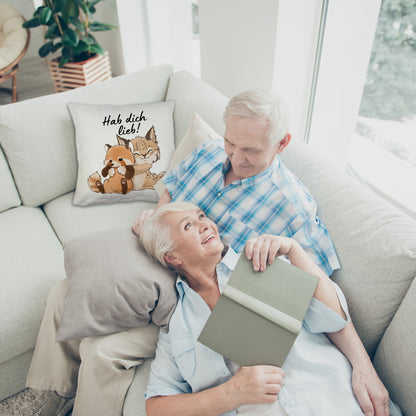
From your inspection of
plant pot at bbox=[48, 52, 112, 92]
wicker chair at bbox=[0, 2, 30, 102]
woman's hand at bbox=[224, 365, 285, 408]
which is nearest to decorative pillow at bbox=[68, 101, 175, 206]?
woman's hand at bbox=[224, 365, 285, 408]

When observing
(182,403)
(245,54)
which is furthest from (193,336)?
(245,54)

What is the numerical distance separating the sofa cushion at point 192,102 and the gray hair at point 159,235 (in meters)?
0.65

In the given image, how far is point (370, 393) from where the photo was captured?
0.85m

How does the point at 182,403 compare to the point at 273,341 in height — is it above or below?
below

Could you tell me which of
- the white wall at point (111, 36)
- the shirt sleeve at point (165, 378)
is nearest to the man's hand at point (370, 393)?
the shirt sleeve at point (165, 378)

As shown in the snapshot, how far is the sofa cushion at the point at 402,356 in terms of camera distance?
0.85 meters

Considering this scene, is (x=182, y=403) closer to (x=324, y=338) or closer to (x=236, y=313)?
(x=236, y=313)

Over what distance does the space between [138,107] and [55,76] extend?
1.80 metres

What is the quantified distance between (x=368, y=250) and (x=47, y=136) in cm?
145

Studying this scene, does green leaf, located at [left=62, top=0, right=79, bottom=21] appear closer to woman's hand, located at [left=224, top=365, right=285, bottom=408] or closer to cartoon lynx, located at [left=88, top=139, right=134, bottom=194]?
cartoon lynx, located at [left=88, top=139, right=134, bottom=194]

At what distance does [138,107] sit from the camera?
1.68 meters

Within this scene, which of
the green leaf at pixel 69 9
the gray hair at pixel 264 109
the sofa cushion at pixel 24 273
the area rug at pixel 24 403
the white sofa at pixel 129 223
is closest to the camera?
the white sofa at pixel 129 223

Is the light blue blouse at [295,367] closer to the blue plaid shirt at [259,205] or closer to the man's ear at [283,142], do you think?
the blue plaid shirt at [259,205]

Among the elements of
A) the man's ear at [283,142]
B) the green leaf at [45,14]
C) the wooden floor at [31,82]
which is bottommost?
the wooden floor at [31,82]
